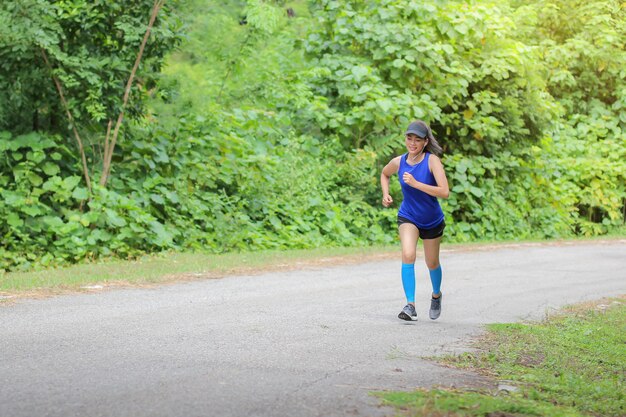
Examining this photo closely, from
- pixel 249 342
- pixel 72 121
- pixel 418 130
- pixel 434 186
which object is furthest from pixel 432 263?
pixel 72 121

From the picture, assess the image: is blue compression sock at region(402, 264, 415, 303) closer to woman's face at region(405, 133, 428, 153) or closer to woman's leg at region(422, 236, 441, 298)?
woman's leg at region(422, 236, 441, 298)

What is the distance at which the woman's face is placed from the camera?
9.34m

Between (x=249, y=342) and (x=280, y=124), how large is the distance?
45.2 ft

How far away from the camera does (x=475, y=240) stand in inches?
879

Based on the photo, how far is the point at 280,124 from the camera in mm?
21328

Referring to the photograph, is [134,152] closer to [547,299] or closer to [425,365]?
[547,299]

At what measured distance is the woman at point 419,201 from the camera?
9328 millimetres

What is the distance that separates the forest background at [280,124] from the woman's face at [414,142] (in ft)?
22.7

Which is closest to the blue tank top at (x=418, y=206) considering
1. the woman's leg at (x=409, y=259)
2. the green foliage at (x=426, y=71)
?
the woman's leg at (x=409, y=259)

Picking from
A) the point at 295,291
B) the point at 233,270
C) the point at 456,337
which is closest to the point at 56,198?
the point at 233,270

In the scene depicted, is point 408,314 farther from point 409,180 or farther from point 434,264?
point 409,180

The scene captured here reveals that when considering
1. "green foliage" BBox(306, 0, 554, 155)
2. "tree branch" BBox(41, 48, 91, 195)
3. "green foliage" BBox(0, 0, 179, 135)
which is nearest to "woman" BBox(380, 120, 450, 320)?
"green foliage" BBox(0, 0, 179, 135)

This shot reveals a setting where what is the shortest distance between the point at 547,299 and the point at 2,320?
6585mm

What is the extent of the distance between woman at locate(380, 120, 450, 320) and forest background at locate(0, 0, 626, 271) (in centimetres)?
672
